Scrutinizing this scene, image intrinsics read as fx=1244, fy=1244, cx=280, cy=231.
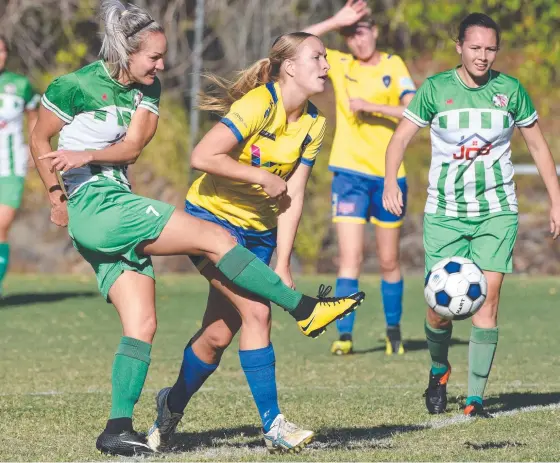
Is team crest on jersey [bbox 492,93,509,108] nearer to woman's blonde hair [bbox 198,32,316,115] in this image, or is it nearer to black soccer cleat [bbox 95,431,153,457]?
woman's blonde hair [bbox 198,32,316,115]

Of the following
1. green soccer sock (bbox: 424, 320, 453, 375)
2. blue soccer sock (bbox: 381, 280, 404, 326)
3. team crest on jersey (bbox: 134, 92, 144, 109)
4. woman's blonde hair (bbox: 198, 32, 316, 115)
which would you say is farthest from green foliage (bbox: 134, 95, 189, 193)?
team crest on jersey (bbox: 134, 92, 144, 109)

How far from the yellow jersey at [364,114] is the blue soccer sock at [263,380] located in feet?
13.3

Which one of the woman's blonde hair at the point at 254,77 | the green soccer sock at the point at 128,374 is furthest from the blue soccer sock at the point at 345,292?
the green soccer sock at the point at 128,374

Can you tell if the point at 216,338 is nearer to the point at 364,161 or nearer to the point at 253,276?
the point at 253,276

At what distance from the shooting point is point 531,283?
13680mm

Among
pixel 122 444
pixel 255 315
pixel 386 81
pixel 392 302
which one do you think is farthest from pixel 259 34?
pixel 122 444

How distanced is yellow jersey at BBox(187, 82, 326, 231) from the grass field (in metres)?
1.01

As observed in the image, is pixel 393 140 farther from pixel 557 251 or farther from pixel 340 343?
pixel 557 251

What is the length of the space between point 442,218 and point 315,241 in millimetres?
8906

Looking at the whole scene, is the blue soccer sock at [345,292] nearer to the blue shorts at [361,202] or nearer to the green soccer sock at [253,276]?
the blue shorts at [361,202]

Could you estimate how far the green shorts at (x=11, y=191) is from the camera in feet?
35.3

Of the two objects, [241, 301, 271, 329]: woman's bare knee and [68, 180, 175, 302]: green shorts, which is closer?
[68, 180, 175, 302]: green shorts

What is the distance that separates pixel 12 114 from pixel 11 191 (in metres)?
0.81

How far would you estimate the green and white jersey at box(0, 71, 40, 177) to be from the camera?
11.0 m
